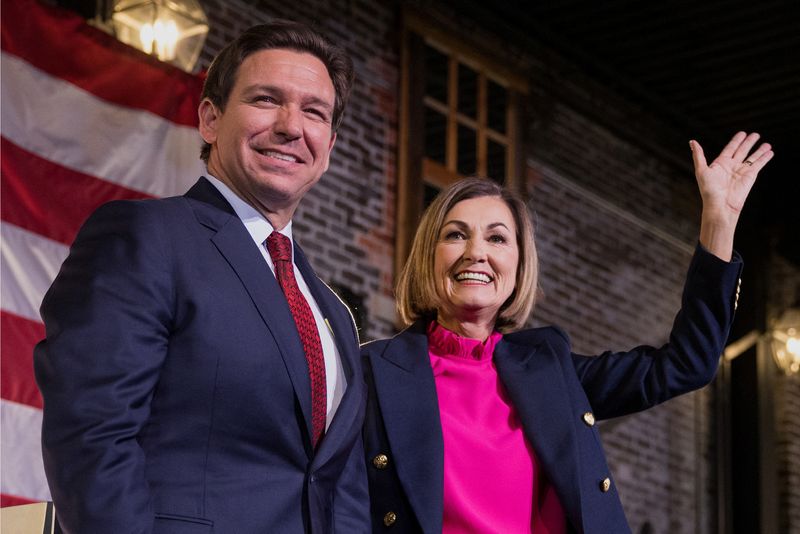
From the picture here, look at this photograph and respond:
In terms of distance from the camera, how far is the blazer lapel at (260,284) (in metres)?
2.05

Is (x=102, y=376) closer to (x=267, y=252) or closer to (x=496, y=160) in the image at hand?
(x=267, y=252)

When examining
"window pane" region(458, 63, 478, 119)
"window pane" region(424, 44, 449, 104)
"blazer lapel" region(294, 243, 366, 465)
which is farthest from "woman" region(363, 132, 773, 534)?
"window pane" region(458, 63, 478, 119)

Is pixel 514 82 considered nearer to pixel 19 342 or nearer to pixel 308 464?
pixel 19 342

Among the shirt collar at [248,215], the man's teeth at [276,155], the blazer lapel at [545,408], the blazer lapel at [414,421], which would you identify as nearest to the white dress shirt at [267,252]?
the shirt collar at [248,215]

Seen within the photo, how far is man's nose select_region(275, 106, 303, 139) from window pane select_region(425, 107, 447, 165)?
5.34 metres

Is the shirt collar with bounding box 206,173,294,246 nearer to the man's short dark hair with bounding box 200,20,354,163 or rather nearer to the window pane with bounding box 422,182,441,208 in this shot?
the man's short dark hair with bounding box 200,20,354,163

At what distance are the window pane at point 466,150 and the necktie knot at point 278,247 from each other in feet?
18.1

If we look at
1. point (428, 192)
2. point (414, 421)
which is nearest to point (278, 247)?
point (414, 421)

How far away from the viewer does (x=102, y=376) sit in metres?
1.85

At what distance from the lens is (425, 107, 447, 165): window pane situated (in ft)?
25.0

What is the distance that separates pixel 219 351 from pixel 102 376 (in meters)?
0.20

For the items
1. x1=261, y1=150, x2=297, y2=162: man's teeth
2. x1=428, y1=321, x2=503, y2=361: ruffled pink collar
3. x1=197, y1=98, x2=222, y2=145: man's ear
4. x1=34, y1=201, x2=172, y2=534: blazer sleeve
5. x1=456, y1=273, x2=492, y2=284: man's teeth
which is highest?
x1=197, y1=98, x2=222, y2=145: man's ear

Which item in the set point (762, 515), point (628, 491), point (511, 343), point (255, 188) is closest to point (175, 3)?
point (511, 343)

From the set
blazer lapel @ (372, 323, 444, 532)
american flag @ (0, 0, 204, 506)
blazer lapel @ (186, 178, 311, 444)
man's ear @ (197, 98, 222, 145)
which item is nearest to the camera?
blazer lapel @ (186, 178, 311, 444)
